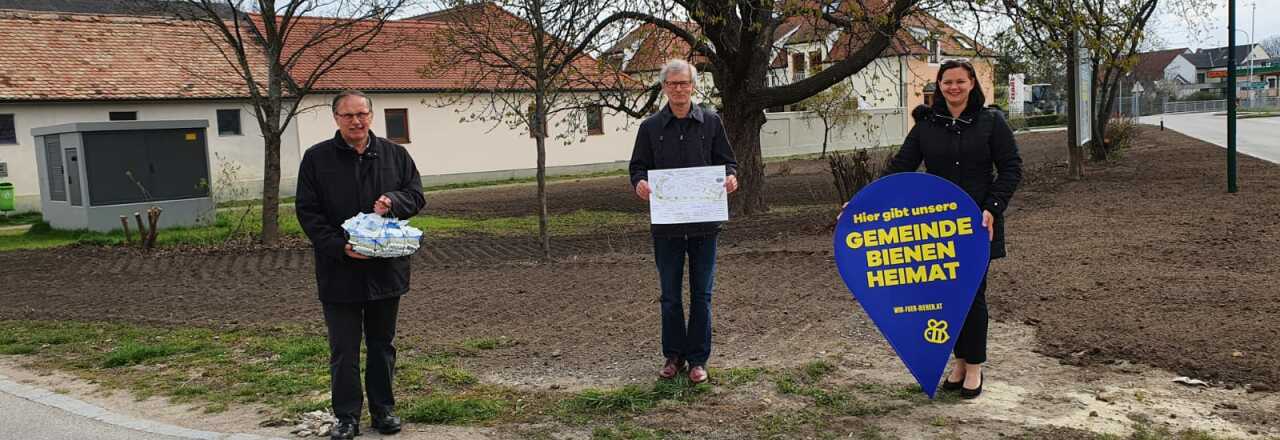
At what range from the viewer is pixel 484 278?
34.6 feet

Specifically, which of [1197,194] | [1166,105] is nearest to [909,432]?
[1197,194]

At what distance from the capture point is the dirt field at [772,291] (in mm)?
6262

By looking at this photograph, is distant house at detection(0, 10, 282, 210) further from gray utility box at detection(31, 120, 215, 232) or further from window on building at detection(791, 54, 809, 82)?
window on building at detection(791, 54, 809, 82)

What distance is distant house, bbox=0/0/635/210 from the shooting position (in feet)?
77.0

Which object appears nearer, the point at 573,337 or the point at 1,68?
the point at 573,337

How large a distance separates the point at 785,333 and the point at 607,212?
12.8 metres

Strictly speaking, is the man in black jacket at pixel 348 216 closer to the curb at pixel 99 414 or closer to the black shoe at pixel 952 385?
the curb at pixel 99 414

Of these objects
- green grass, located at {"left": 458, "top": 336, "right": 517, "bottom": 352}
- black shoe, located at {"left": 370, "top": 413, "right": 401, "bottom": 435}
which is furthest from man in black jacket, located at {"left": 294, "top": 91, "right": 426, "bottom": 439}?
green grass, located at {"left": 458, "top": 336, "right": 517, "bottom": 352}

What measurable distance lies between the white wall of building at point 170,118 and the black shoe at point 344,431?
18.1m

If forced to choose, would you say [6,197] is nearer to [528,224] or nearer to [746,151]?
[528,224]

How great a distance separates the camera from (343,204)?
4.88 metres

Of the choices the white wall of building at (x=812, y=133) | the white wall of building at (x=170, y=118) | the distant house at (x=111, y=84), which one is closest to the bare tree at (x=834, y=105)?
the white wall of building at (x=812, y=133)

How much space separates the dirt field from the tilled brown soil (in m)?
0.03

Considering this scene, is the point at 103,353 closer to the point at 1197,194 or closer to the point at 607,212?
the point at 607,212
